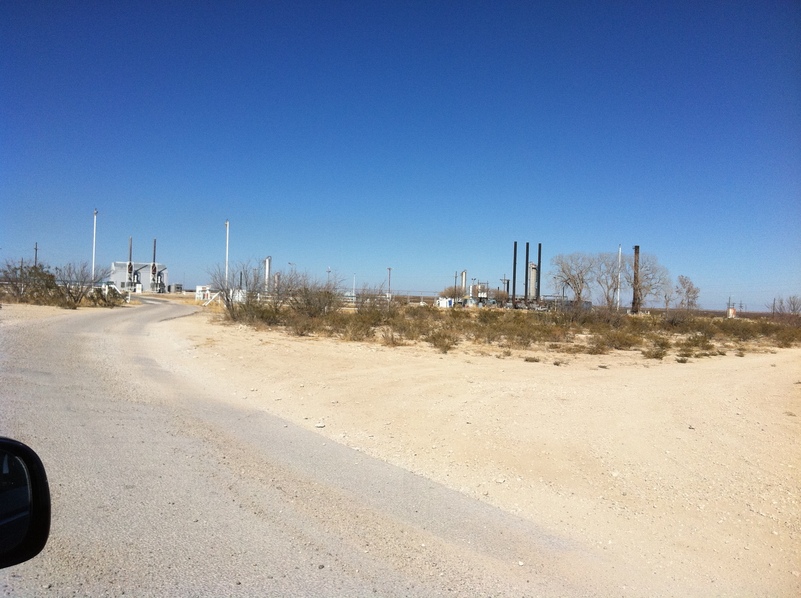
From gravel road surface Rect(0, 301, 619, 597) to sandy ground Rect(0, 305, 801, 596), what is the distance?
2.08 feet

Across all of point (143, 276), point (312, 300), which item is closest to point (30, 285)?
point (312, 300)

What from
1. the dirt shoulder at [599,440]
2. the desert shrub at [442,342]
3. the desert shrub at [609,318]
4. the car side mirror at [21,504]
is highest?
the car side mirror at [21,504]

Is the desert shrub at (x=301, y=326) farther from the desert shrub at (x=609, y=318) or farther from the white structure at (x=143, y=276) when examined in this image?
the white structure at (x=143, y=276)

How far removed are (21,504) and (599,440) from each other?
7.49m

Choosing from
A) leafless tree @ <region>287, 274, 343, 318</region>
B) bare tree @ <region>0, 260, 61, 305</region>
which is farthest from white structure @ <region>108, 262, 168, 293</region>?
leafless tree @ <region>287, 274, 343, 318</region>

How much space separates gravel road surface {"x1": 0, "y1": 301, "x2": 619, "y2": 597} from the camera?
13.4ft

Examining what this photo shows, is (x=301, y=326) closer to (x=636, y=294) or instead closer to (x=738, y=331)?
(x=738, y=331)

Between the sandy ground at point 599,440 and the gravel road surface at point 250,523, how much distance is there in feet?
2.08

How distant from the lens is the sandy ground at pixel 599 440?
526 centimetres

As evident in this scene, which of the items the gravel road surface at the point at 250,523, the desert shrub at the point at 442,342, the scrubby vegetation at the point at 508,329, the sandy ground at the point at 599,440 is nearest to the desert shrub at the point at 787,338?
the scrubby vegetation at the point at 508,329

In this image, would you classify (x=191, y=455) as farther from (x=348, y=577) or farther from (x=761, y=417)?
(x=761, y=417)

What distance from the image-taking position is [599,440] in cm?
855

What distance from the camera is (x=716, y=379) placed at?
1540 cm

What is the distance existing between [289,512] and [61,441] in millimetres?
3833
